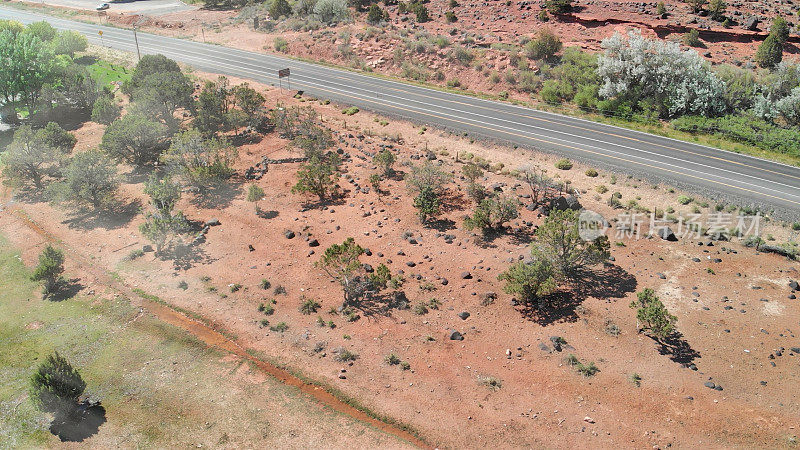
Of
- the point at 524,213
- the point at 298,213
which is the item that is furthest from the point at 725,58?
the point at 298,213

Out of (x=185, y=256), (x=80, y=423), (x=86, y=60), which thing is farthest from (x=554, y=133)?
(x=86, y=60)

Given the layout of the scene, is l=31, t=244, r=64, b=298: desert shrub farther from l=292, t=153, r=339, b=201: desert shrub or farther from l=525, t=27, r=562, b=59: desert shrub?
l=525, t=27, r=562, b=59: desert shrub

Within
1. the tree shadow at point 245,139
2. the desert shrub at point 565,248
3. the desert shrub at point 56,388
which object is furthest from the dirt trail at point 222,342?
the tree shadow at point 245,139

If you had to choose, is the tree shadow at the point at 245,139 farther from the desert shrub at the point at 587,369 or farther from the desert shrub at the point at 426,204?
the desert shrub at the point at 587,369

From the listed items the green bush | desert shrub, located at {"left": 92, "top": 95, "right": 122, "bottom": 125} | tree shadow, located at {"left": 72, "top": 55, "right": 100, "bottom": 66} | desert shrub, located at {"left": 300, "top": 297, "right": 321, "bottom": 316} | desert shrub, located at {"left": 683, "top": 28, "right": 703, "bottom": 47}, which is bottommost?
desert shrub, located at {"left": 300, "top": 297, "right": 321, "bottom": 316}

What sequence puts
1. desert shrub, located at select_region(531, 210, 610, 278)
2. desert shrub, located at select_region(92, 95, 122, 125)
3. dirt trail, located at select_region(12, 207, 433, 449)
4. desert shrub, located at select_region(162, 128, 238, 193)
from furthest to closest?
desert shrub, located at select_region(92, 95, 122, 125)
desert shrub, located at select_region(162, 128, 238, 193)
desert shrub, located at select_region(531, 210, 610, 278)
dirt trail, located at select_region(12, 207, 433, 449)

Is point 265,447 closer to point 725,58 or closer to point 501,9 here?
point 725,58

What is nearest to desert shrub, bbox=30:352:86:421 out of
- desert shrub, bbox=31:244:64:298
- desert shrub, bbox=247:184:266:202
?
desert shrub, bbox=31:244:64:298
